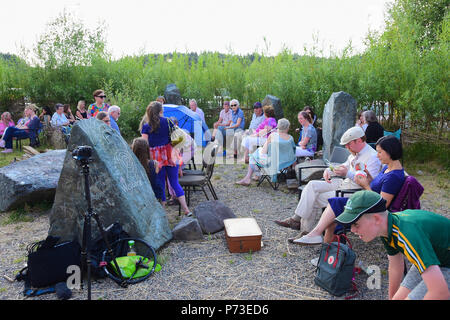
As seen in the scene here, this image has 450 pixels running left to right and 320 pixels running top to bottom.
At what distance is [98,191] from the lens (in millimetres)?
3795

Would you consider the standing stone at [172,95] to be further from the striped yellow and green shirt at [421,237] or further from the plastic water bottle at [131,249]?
the striped yellow and green shirt at [421,237]

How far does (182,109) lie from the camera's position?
29.3 feet

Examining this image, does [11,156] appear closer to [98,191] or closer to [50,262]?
[98,191]

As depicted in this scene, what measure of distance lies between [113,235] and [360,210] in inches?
101

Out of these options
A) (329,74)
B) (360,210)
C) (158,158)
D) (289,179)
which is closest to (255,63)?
(329,74)

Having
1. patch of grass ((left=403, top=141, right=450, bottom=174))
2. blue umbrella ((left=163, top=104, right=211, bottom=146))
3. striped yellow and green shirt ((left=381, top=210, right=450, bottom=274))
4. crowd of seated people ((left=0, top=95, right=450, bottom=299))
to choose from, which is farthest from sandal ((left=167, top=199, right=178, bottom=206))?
patch of grass ((left=403, top=141, right=450, bottom=174))

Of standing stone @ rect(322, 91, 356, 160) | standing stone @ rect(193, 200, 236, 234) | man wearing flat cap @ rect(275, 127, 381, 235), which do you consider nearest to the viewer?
man wearing flat cap @ rect(275, 127, 381, 235)

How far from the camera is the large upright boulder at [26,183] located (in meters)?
5.63

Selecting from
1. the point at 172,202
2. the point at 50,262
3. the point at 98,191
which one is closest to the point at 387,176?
the point at 98,191

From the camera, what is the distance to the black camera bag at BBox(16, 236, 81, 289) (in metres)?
3.37

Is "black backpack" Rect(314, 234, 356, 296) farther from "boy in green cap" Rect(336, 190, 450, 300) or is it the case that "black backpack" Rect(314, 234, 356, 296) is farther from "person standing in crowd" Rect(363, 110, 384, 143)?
"person standing in crowd" Rect(363, 110, 384, 143)

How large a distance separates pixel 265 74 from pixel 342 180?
310 inches

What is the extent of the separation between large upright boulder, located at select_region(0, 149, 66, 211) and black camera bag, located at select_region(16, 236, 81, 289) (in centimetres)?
248

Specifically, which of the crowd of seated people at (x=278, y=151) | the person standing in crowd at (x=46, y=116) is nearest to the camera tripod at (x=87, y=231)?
the crowd of seated people at (x=278, y=151)
